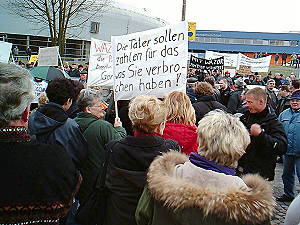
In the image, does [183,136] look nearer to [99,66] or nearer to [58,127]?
[58,127]

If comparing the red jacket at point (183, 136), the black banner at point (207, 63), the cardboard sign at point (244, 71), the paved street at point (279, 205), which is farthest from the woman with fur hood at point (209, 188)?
the cardboard sign at point (244, 71)

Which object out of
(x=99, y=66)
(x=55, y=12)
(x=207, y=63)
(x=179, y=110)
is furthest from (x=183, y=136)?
(x=55, y=12)

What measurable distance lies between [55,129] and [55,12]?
2102 cm

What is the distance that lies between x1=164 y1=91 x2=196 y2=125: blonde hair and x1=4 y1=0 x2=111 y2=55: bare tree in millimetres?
19476

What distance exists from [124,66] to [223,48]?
73.2 m

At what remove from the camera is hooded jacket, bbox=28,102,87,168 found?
10.9ft

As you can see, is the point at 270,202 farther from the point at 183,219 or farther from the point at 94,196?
the point at 94,196

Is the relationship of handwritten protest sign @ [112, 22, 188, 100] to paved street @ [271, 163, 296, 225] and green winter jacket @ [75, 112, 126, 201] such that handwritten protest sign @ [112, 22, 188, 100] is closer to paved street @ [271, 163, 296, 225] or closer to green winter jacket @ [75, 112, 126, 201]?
green winter jacket @ [75, 112, 126, 201]

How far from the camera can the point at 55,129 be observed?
11.1ft

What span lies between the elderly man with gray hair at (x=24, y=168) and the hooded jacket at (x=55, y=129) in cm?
146

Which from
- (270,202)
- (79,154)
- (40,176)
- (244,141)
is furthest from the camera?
(79,154)

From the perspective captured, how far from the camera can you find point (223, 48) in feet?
245

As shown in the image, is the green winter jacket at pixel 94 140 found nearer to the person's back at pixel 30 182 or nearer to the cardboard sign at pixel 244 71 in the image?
the person's back at pixel 30 182

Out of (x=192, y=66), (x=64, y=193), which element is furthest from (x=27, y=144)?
(x=192, y=66)
